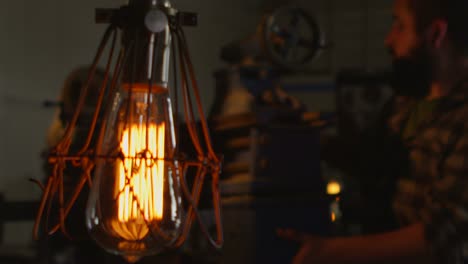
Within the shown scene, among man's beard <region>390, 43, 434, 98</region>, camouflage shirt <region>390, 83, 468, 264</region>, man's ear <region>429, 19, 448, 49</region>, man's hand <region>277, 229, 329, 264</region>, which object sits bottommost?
man's hand <region>277, 229, 329, 264</region>

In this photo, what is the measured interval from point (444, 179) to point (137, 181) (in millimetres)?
593

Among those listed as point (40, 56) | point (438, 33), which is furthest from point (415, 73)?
point (40, 56)

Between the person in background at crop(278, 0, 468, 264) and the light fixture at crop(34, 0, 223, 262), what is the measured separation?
1.05 ft

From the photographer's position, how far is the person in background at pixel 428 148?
3.39ft

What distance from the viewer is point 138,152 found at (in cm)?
79

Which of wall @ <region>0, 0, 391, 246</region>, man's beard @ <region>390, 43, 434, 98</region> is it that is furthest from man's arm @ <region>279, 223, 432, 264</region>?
wall @ <region>0, 0, 391, 246</region>

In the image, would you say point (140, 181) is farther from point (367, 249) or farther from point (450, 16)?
point (450, 16)

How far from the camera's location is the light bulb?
78 centimetres

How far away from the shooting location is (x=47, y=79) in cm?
233

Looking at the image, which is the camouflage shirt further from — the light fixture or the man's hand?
the light fixture

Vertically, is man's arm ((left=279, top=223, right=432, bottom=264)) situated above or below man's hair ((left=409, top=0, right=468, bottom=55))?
below

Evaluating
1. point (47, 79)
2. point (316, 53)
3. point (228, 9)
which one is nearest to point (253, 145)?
point (316, 53)

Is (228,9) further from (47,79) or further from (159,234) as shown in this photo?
(159,234)

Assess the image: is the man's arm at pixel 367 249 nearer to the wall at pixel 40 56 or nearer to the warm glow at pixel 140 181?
the warm glow at pixel 140 181
